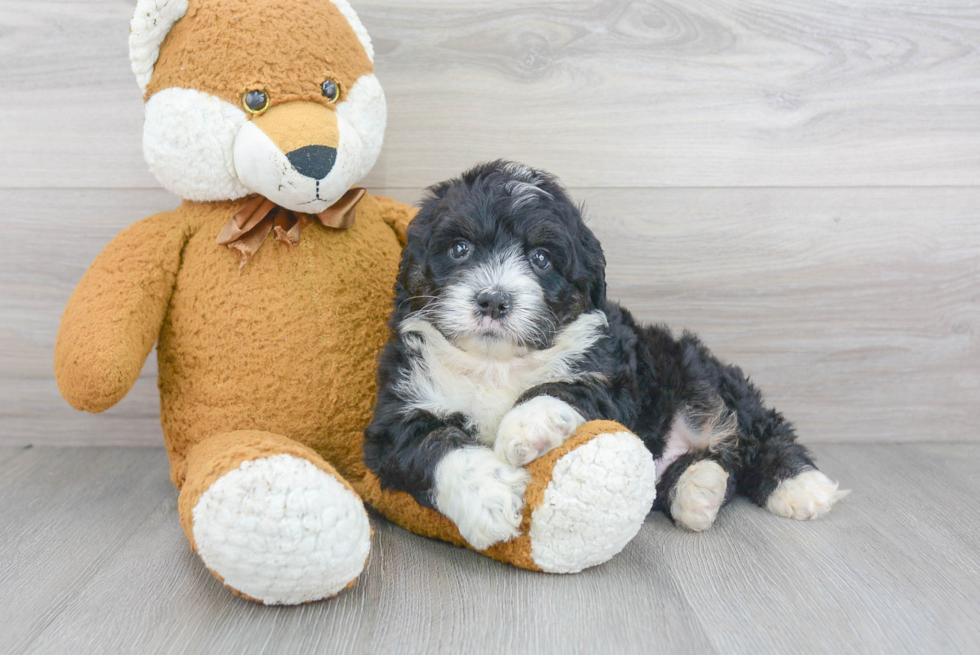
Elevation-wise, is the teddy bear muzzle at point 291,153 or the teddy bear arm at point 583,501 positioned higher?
the teddy bear muzzle at point 291,153

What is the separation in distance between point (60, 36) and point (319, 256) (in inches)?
46.1

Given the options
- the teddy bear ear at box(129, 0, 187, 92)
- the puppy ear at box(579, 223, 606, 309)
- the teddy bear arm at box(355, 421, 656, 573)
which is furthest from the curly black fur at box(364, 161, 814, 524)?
the teddy bear ear at box(129, 0, 187, 92)

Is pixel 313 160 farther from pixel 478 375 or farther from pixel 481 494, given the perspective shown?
pixel 481 494

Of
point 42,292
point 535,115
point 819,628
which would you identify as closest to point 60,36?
point 42,292

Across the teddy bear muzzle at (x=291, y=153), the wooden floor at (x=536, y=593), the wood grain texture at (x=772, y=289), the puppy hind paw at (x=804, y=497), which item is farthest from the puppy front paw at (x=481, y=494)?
the wood grain texture at (x=772, y=289)

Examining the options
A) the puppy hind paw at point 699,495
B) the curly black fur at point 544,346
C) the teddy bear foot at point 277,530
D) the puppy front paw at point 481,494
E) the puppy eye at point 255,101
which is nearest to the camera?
the teddy bear foot at point 277,530

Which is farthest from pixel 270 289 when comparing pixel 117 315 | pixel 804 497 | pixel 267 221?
pixel 804 497

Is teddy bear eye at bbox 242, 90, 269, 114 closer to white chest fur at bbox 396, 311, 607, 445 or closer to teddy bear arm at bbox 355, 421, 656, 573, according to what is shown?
white chest fur at bbox 396, 311, 607, 445

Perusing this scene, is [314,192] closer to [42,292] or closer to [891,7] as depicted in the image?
[42,292]

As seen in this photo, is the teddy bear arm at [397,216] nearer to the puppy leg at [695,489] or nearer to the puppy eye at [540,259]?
the puppy eye at [540,259]

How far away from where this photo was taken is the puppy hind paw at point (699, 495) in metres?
1.85

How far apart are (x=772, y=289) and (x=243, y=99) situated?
5.67 ft

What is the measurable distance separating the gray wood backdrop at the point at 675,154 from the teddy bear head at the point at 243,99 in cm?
59

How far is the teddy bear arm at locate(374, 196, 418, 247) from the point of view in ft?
6.87
